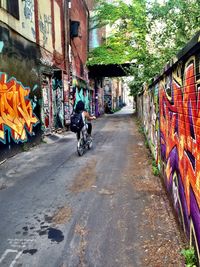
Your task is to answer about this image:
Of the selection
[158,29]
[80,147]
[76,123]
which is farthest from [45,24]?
[80,147]

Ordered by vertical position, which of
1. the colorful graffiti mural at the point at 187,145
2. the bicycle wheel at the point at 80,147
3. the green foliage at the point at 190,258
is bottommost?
the green foliage at the point at 190,258

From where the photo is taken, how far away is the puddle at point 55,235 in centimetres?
414

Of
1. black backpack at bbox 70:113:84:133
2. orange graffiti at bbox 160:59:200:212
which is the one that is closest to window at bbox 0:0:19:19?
black backpack at bbox 70:113:84:133

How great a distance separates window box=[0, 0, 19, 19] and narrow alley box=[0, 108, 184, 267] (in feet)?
16.9

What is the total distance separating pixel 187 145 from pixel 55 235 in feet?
7.17

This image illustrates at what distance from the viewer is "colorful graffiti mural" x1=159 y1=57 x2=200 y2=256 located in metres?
2.98

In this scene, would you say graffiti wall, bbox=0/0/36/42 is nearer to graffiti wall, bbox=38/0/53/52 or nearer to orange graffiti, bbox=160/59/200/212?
graffiti wall, bbox=38/0/53/52

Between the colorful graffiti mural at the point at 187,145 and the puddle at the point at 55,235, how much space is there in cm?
163

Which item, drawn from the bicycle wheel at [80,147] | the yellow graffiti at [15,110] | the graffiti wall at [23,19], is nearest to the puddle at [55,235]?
the bicycle wheel at [80,147]

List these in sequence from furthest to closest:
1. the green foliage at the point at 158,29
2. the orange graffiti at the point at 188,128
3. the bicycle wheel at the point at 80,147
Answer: the green foliage at the point at 158,29 < the bicycle wheel at the point at 80,147 < the orange graffiti at the point at 188,128

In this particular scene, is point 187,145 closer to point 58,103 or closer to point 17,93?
point 17,93

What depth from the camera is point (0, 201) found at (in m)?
5.82

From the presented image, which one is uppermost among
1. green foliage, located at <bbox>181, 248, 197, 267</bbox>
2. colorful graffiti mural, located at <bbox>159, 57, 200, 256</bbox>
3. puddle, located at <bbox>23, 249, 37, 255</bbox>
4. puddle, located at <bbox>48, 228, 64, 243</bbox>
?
colorful graffiti mural, located at <bbox>159, 57, 200, 256</bbox>

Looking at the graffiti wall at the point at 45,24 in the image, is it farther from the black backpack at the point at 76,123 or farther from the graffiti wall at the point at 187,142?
the graffiti wall at the point at 187,142
